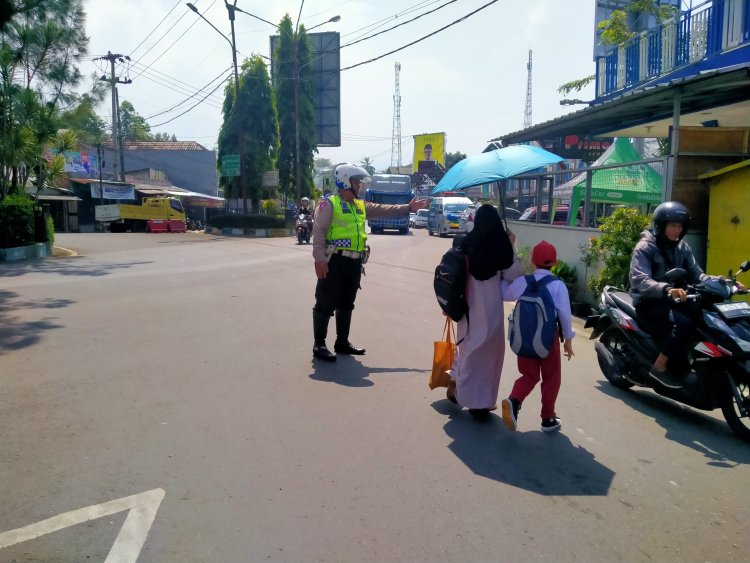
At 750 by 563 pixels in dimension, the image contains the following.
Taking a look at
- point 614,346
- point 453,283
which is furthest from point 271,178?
point 453,283

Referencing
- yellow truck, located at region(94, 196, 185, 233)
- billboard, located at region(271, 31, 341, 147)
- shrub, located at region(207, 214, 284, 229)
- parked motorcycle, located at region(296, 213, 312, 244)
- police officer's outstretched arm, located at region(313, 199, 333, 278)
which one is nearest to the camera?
police officer's outstretched arm, located at region(313, 199, 333, 278)

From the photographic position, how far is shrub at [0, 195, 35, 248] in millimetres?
16812

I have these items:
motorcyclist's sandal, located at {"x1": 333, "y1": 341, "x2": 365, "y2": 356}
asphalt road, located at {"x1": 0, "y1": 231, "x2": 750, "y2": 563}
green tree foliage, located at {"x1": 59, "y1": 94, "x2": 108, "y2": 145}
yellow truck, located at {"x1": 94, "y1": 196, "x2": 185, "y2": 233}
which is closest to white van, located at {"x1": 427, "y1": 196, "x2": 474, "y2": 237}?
yellow truck, located at {"x1": 94, "y1": 196, "x2": 185, "y2": 233}

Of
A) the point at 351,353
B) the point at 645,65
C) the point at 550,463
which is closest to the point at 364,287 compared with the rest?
the point at 351,353

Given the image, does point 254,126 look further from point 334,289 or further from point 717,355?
point 717,355

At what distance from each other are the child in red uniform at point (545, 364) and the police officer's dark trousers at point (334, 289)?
225 cm

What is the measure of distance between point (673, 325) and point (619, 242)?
3873mm

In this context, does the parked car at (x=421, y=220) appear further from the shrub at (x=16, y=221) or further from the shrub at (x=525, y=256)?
the shrub at (x=525, y=256)

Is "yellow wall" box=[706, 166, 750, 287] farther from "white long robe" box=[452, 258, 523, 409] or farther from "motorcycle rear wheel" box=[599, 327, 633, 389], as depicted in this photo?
"white long robe" box=[452, 258, 523, 409]

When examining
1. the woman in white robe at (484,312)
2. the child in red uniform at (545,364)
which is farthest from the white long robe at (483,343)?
the child in red uniform at (545,364)

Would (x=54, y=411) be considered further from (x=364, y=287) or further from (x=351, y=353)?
(x=364, y=287)

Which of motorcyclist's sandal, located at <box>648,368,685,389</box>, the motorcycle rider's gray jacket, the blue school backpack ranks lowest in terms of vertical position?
motorcyclist's sandal, located at <box>648,368,685,389</box>

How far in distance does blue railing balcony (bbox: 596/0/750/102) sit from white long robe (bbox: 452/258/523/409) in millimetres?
8833

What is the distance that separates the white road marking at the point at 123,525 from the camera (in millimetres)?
3104
